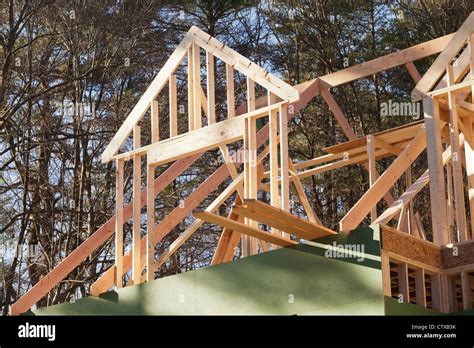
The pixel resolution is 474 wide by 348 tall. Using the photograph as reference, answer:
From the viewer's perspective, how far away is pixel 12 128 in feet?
72.6

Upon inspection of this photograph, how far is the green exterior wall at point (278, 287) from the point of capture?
11484 mm

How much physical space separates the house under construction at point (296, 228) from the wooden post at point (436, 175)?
2 centimetres

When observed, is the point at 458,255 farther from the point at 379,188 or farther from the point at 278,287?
the point at 278,287

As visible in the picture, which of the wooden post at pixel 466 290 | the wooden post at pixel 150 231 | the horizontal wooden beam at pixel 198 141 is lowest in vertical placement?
the wooden post at pixel 466 290

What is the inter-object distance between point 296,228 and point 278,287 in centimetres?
85

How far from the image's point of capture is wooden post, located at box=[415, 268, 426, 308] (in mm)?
12547

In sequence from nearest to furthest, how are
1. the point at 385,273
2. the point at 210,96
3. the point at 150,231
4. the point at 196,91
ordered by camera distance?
the point at 385,273, the point at 210,96, the point at 150,231, the point at 196,91

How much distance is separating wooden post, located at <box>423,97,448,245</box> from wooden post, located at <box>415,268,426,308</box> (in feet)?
2.16

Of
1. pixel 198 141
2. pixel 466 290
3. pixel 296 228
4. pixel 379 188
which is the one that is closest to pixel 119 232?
pixel 198 141

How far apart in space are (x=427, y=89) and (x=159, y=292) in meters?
4.65

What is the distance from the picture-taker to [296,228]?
467 inches

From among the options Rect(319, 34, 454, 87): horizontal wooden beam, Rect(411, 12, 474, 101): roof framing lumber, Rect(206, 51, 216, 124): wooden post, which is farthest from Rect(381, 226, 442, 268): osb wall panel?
Rect(319, 34, 454, 87): horizontal wooden beam

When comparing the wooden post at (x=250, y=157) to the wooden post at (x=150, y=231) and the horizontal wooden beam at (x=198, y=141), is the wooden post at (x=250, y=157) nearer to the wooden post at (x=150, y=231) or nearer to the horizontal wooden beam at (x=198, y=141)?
the horizontal wooden beam at (x=198, y=141)

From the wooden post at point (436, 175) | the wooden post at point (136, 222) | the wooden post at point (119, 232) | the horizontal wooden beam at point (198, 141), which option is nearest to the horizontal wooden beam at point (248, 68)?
the horizontal wooden beam at point (198, 141)
